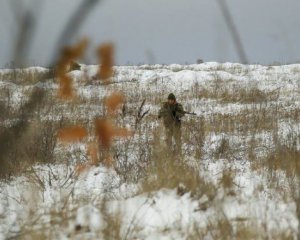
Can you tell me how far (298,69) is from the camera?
1612 cm

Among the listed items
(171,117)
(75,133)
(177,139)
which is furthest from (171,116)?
(75,133)

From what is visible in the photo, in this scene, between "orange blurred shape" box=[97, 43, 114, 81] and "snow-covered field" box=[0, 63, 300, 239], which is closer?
"orange blurred shape" box=[97, 43, 114, 81]

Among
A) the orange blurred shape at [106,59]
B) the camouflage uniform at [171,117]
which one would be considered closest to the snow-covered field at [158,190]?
the orange blurred shape at [106,59]

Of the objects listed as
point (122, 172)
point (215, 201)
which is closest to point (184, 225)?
point (215, 201)

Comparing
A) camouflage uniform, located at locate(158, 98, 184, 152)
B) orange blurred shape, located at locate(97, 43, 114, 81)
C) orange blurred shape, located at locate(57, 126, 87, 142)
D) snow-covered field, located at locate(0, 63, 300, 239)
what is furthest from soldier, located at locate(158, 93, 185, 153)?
orange blurred shape, located at locate(97, 43, 114, 81)

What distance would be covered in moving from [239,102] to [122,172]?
7268mm

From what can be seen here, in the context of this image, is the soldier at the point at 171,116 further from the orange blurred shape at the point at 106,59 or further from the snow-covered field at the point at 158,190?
the orange blurred shape at the point at 106,59

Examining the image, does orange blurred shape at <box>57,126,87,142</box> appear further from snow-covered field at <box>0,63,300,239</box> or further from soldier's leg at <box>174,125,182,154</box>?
soldier's leg at <box>174,125,182,154</box>

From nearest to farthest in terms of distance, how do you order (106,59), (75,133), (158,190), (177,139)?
(106,59) → (75,133) → (158,190) → (177,139)

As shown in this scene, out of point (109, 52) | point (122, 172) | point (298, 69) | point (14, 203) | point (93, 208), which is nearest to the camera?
point (109, 52)

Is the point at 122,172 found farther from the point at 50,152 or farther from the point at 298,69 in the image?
the point at 298,69

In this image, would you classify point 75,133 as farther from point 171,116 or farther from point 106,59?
point 171,116

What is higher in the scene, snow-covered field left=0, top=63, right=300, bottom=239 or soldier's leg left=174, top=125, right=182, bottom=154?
soldier's leg left=174, top=125, right=182, bottom=154

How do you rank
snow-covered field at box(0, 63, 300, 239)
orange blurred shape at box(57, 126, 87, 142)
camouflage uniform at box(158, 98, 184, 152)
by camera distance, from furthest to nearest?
camouflage uniform at box(158, 98, 184, 152), snow-covered field at box(0, 63, 300, 239), orange blurred shape at box(57, 126, 87, 142)
